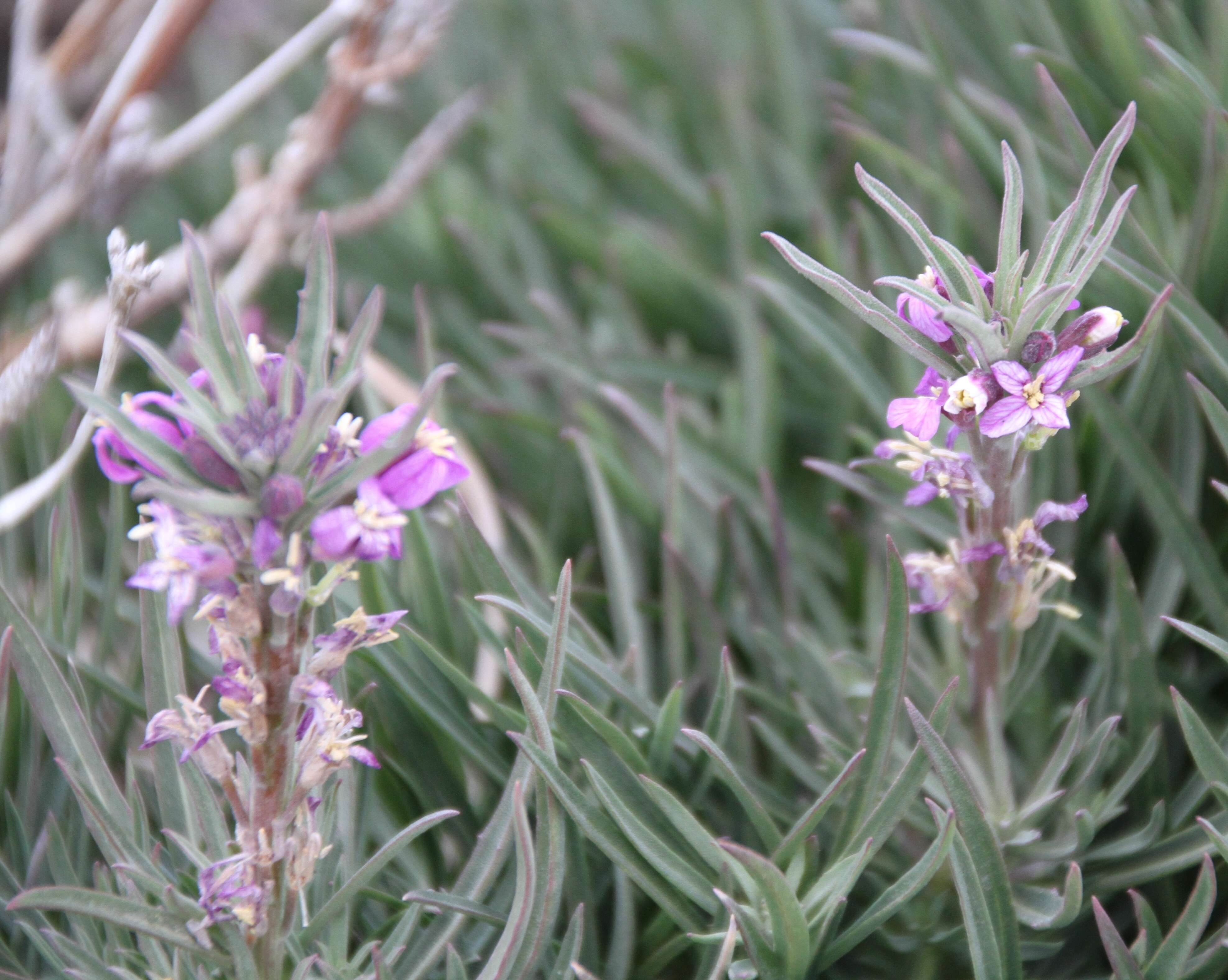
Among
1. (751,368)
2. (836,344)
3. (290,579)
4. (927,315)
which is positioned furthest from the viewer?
(751,368)

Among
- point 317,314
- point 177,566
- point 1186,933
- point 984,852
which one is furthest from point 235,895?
point 1186,933

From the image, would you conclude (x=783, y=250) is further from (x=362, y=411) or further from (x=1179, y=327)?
(x=362, y=411)

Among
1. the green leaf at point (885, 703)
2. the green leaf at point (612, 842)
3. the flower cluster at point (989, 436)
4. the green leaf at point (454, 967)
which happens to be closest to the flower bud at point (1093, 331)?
the flower cluster at point (989, 436)

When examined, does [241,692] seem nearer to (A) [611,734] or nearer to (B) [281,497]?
(B) [281,497]

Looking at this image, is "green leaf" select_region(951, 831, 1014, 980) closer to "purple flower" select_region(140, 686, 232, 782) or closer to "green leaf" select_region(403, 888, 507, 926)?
"green leaf" select_region(403, 888, 507, 926)

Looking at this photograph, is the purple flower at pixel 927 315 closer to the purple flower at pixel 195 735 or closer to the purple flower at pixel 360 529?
the purple flower at pixel 360 529
